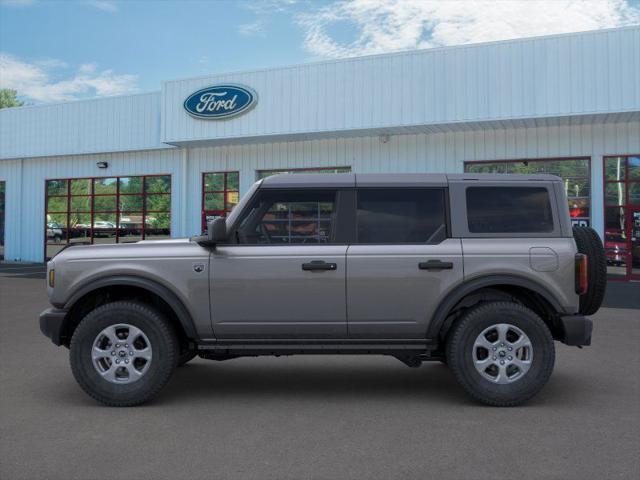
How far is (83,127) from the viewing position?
24.5 m

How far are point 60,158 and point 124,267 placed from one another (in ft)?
74.3

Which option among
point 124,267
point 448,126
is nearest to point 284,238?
point 124,267

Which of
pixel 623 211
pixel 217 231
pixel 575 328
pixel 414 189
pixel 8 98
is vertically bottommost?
pixel 575 328

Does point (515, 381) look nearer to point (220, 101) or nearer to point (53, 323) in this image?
point (53, 323)

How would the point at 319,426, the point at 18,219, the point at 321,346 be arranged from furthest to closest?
the point at 18,219 < the point at 321,346 < the point at 319,426

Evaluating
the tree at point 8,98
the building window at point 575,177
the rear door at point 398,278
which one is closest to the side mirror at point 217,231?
the rear door at point 398,278

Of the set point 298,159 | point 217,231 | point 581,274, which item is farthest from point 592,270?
point 298,159

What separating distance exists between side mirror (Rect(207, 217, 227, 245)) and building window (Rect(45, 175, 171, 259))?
18.3 m

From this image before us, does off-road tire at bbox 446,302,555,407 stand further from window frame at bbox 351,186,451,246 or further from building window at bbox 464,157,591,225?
building window at bbox 464,157,591,225

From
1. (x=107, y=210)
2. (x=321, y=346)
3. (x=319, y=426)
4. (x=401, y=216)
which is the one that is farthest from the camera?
(x=107, y=210)

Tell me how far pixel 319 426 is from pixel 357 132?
Answer: 15.0 m

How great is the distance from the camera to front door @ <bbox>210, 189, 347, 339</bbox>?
201 inches

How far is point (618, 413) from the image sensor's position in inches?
191

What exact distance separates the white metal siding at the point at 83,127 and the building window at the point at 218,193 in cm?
235
